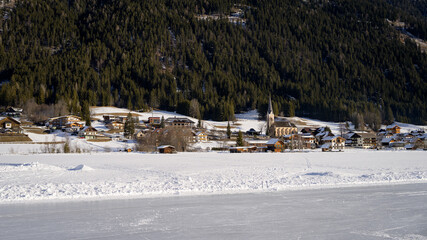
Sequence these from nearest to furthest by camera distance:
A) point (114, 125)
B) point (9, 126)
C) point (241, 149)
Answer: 1. point (241, 149)
2. point (9, 126)
3. point (114, 125)

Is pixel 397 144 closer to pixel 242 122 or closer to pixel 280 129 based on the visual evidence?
pixel 280 129

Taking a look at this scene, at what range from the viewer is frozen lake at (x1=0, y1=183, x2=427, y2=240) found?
1008 cm

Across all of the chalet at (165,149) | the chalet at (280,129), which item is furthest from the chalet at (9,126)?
the chalet at (280,129)

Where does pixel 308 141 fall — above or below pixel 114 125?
below

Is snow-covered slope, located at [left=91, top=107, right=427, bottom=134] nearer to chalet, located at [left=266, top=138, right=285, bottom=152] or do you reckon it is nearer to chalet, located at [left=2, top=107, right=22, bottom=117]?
chalet, located at [left=2, top=107, right=22, bottom=117]

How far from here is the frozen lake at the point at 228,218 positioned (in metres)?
10.1

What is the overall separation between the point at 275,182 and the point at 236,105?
143787 millimetres

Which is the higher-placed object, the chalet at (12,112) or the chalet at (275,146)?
the chalet at (12,112)

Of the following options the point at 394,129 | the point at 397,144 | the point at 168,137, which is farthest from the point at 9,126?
the point at 394,129

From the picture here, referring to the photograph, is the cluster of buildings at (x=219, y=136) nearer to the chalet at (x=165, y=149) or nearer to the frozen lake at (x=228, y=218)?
the chalet at (x=165, y=149)

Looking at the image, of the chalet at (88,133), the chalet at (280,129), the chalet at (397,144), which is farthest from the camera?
the chalet at (280,129)

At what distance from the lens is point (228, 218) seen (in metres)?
12.0

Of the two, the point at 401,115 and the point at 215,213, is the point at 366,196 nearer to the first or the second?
the point at 215,213

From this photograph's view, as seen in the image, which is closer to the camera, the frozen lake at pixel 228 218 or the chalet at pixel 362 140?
the frozen lake at pixel 228 218
